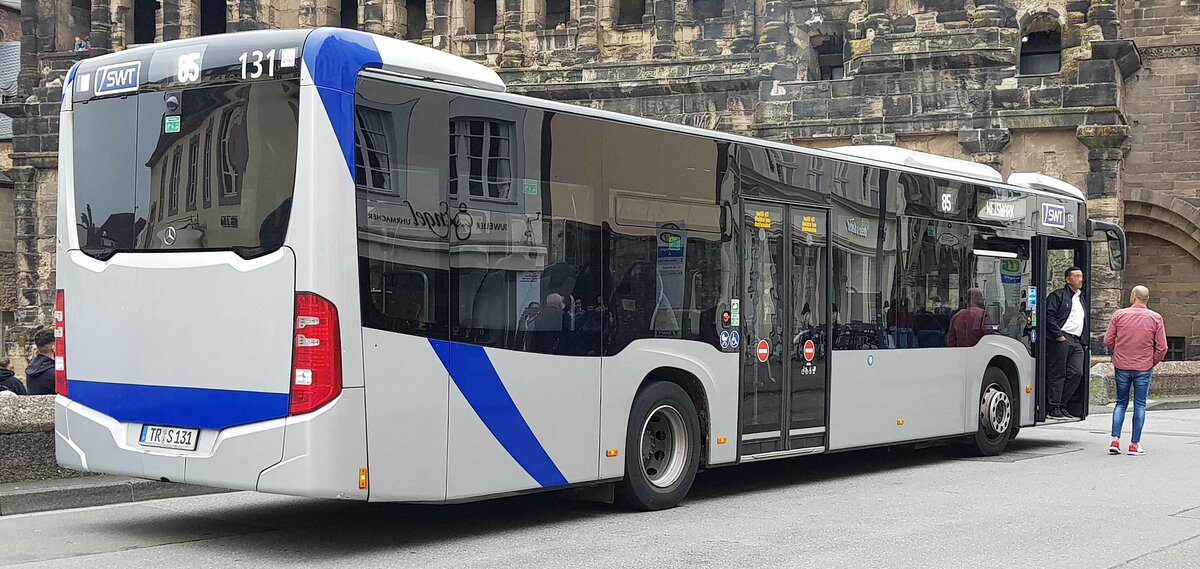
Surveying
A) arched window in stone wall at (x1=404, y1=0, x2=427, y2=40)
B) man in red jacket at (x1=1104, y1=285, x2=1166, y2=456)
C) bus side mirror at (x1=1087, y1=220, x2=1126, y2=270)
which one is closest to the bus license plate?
man in red jacket at (x1=1104, y1=285, x2=1166, y2=456)

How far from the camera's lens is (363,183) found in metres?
7.67

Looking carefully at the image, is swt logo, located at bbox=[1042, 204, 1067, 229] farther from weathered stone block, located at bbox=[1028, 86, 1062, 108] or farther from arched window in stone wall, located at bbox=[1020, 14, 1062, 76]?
arched window in stone wall, located at bbox=[1020, 14, 1062, 76]

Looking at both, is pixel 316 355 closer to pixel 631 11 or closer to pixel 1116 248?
pixel 1116 248

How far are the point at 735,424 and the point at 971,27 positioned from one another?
698 inches

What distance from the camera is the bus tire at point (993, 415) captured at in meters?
13.7

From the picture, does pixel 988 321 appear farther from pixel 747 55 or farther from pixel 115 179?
pixel 747 55

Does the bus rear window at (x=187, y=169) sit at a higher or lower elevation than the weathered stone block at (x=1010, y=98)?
lower

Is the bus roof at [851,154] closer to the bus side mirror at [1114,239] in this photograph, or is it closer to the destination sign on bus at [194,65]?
the bus side mirror at [1114,239]

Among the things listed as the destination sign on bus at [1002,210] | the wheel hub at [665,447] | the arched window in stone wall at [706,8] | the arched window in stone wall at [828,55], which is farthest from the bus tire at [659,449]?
the arched window in stone wall at [706,8]

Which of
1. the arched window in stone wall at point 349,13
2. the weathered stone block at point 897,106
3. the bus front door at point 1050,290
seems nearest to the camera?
the bus front door at point 1050,290

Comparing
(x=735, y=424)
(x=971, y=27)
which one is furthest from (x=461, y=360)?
(x=971, y=27)

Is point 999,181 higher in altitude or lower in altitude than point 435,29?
lower

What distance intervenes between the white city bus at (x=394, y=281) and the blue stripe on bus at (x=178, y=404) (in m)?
0.02

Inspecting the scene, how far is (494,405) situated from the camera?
8367 millimetres
